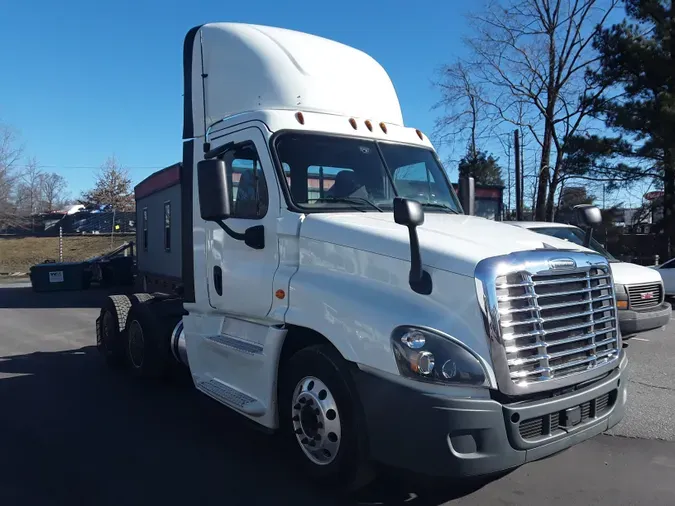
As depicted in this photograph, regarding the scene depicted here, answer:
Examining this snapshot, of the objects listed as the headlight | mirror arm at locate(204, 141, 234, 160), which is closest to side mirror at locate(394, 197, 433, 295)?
the headlight

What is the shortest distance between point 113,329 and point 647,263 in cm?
2480

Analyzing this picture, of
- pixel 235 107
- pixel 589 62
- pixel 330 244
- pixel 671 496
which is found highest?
pixel 589 62

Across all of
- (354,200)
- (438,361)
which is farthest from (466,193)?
(438,361)

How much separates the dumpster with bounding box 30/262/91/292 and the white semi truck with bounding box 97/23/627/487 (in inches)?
642

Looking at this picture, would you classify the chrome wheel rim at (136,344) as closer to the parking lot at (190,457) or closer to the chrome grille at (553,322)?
the parking lot at (190,457)

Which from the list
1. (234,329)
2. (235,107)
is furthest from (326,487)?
(235,107)

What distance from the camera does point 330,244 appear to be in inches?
157

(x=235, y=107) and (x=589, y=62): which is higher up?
(x=589, y=62)

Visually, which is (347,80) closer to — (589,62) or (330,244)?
(330,244)

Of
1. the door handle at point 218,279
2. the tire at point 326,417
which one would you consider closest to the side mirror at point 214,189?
the door handle at point 218,279

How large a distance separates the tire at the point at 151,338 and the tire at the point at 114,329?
0.98ft

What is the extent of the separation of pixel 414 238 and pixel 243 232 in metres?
1.74

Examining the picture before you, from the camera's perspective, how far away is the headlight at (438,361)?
10.7 feet

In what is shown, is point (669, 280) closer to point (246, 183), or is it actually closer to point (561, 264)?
point (561, 264)
